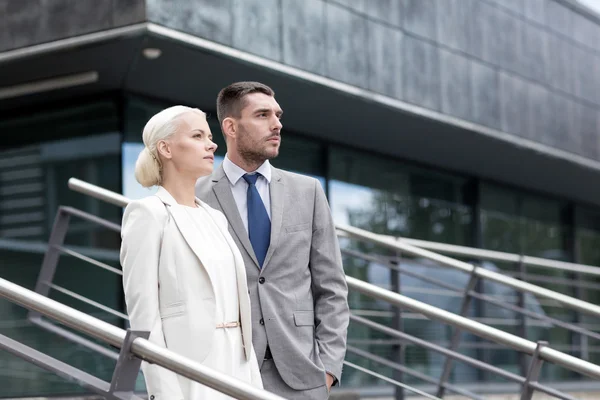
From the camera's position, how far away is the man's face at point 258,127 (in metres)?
3.55

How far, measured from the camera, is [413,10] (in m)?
10.6

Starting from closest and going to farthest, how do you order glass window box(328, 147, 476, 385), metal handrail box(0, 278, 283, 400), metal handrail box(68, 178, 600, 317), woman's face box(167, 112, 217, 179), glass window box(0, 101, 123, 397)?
metal handrail box(0, 278, 283, 400) → woman's face box(167, 112, 217, 179) → metal handrail box(68, 178, 600, 317) → glass window box(0, 101, 123, 397) → glass window box(328, 147, 476, 385)

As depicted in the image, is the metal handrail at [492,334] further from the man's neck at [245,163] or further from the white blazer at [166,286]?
the white blazer at [166,286]

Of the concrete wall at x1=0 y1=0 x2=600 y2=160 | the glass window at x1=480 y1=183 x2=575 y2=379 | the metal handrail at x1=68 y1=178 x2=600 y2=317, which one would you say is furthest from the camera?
the glass window at x1=480 y1=183 x2=575 y2=379

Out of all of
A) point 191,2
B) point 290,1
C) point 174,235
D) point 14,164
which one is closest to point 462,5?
point 290,1

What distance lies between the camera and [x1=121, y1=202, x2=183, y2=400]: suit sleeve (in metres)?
2.94

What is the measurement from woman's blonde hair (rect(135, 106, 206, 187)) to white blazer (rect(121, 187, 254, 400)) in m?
0.16

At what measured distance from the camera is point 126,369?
277cm

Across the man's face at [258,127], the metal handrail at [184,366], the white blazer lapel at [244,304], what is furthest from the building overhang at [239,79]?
the metal handrail at [184,366]

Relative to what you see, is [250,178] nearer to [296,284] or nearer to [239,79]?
[296,284]

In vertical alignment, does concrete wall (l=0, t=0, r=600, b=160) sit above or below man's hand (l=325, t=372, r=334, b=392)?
above

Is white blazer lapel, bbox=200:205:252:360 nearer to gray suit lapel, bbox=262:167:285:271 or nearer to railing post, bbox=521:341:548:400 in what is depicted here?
gray suit lapel, bbox=262:167:285:271

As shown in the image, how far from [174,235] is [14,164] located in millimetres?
6979

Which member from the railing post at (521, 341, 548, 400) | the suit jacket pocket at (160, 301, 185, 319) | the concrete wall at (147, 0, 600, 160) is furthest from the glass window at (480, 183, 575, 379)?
the suit jacket pocket at (160, 301, 185, 319)
